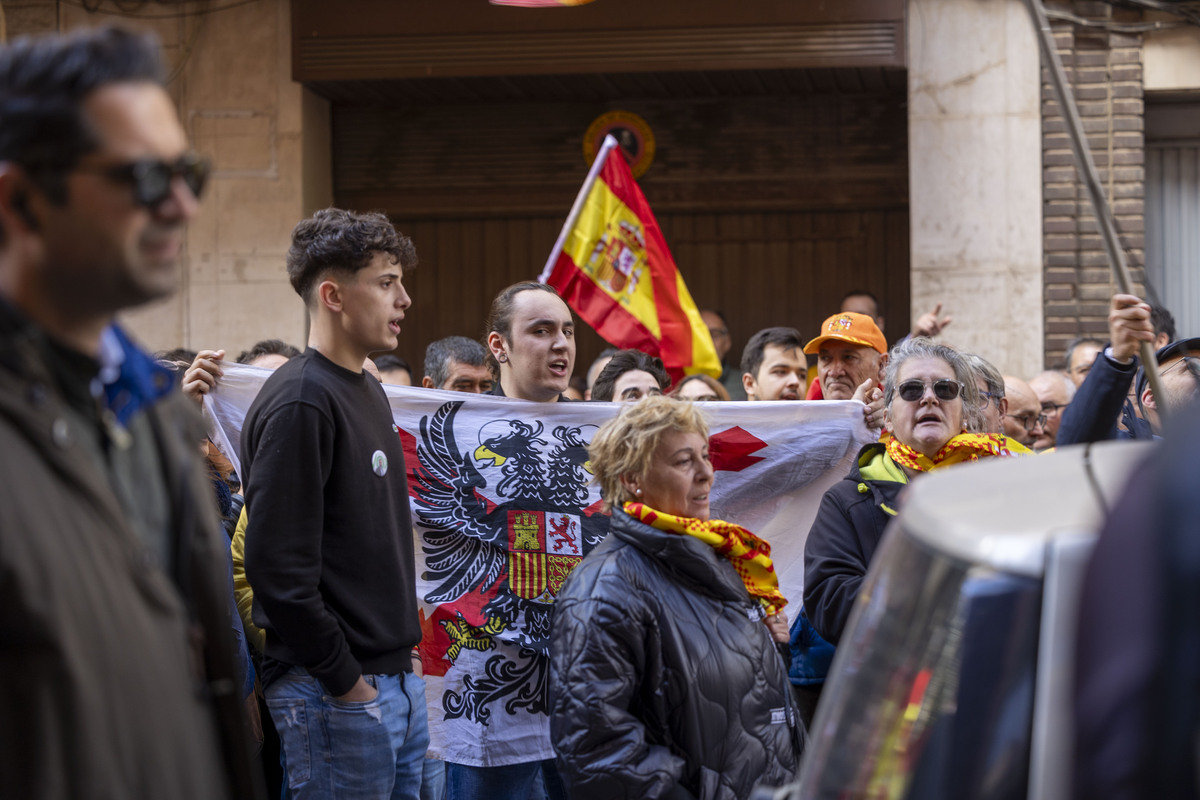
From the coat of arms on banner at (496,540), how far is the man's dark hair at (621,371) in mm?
950

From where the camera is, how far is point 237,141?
928 centimetres

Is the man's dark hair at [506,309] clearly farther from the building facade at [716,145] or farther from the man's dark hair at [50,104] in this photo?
the building facade at [716,145]

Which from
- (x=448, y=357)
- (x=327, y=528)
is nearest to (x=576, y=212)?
(x=448, y=357)

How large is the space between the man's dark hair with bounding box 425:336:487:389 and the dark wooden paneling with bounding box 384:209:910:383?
13.8ft

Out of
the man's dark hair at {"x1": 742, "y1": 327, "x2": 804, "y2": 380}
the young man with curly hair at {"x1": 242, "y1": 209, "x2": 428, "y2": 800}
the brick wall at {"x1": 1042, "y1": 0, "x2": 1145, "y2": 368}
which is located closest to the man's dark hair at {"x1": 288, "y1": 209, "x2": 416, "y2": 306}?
the young man with curly hair at {"x1": 242, "y1": 209, "x2": 428, "y2": 800}

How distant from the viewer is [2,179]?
5.28ft

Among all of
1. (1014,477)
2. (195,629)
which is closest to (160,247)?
(195,629)

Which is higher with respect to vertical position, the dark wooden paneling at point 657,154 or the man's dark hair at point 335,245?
the dark wooden paneling at point 657,154

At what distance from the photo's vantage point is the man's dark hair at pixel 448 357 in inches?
Result: 236

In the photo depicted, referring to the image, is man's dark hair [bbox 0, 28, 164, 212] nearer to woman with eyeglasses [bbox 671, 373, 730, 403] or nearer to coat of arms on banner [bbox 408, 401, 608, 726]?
coat of arms on banner [bbox 408, 401, 608, 726]

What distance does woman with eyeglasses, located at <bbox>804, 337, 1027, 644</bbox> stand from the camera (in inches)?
151

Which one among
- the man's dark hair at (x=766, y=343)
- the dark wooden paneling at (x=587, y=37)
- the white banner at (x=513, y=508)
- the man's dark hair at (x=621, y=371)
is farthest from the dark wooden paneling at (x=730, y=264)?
the white banner at (x=513, y=508)

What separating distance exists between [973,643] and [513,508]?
10.1ft

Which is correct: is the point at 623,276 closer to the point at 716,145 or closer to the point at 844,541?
the point at 844,541
